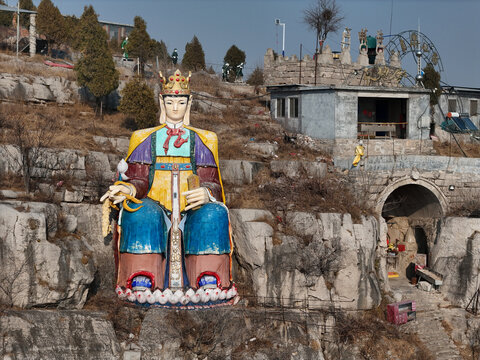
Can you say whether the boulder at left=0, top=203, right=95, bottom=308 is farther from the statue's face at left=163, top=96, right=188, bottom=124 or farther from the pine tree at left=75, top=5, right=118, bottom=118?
the pine tree at left=75, top=5, right=118, bottom=118

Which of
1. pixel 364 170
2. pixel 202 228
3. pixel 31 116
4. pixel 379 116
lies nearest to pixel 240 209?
pixel 202 228

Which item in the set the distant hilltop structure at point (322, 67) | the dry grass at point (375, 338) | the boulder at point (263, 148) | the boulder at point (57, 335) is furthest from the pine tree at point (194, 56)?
the boulder at point (57, 335)

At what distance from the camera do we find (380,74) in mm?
27344

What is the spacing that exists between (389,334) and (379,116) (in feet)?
43.2

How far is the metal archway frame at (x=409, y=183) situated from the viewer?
21312 mm

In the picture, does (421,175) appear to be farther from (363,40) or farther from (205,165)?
(363,40)

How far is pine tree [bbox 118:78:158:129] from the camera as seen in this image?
23.0 meters

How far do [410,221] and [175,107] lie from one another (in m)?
10.6

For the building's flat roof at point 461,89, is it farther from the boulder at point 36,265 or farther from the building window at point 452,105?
the boulder at point 36,265

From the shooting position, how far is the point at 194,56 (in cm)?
3903

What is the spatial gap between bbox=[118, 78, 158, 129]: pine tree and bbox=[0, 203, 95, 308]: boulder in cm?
827

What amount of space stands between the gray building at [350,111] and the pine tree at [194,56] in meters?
12.2

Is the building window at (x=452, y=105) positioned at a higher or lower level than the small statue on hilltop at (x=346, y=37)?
lower

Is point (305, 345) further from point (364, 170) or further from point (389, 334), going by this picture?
point (364, 170)
